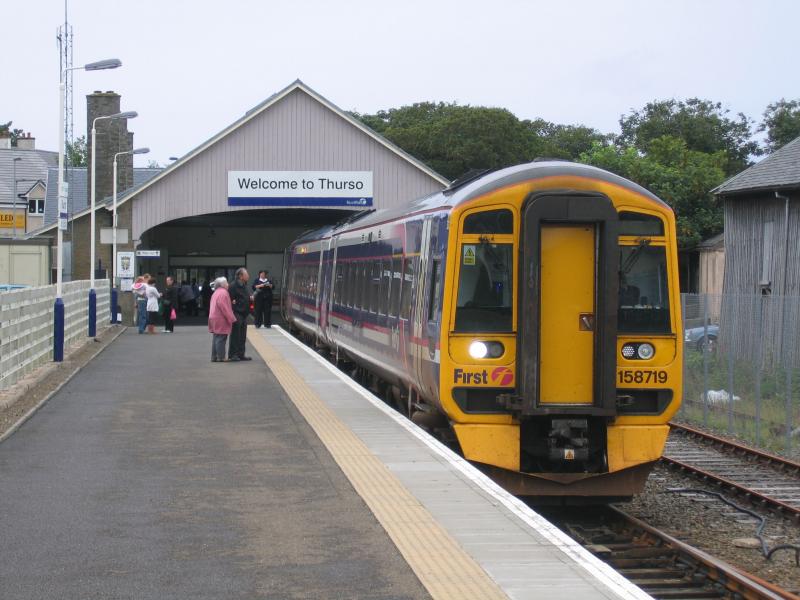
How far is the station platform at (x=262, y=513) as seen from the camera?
6.31 meters

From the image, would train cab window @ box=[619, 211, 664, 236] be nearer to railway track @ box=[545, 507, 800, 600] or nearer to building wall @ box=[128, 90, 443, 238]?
railway track @ box=[545, 507, 800, 600]

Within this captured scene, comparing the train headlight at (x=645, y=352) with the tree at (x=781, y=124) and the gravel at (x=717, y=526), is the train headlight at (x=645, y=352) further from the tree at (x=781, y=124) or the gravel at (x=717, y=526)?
the tree at (x=781, y=124)

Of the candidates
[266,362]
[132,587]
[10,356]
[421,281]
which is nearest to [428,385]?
[421,281]

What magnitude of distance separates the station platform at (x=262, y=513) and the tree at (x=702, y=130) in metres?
60.6

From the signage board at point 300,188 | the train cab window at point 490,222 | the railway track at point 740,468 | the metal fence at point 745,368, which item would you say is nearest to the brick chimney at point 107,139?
the signage board at point 300,188

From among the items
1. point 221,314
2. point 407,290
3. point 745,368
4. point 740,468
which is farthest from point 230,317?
point 740,468

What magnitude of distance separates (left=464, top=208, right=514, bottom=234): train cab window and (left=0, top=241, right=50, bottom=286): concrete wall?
93.2 ft

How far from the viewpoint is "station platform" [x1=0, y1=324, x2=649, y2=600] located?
631 centimetres

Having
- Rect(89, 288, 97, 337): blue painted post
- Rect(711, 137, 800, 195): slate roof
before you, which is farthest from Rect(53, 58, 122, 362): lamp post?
Rect(711, 137, 800, 195): slate roof

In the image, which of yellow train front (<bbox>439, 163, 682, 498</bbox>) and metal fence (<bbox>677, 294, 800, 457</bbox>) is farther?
metal fence (<bbox>677, 294, 800, 457</bbox>)

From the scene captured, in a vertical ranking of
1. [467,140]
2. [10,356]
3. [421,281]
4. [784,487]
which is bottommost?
[784,487]

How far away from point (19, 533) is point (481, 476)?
3479mm

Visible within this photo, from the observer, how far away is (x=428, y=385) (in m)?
11.5

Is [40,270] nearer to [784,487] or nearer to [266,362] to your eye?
[266,362]
